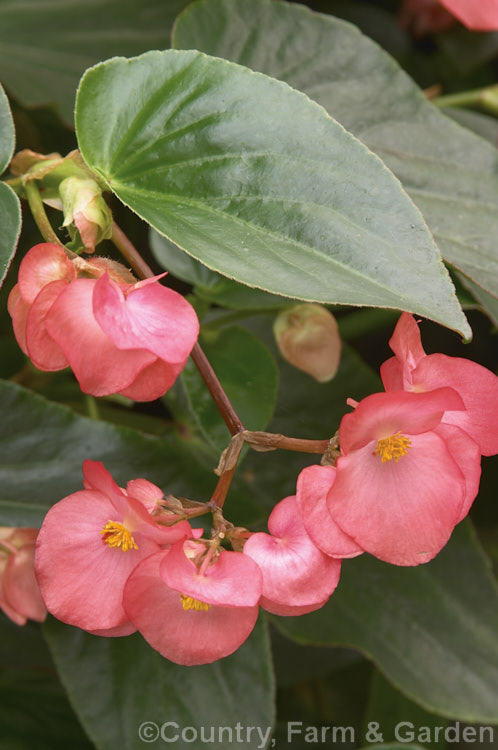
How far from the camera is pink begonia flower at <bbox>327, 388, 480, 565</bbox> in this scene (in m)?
0.35

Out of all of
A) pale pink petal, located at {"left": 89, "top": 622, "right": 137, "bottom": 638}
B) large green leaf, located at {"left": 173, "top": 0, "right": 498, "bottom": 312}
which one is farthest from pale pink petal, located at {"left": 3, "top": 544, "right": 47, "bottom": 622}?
large green leaf, located at {"left": 173, "top": 0, "right": 498, "bottom": 312}

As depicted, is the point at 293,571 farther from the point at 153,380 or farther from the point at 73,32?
the point at 73,32

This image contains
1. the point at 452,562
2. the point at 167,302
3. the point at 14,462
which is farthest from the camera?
the point at 452,562

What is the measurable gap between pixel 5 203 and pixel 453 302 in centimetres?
23

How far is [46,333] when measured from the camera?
35 centimetres

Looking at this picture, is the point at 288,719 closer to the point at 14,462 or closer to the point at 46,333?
the point at 14,462

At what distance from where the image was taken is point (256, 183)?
39cm

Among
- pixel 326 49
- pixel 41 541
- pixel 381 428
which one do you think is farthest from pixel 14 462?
pixel 326 49

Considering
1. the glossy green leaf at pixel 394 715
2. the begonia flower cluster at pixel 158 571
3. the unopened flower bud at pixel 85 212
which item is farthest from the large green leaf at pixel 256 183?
the glossy green leaf at pixel 394 715

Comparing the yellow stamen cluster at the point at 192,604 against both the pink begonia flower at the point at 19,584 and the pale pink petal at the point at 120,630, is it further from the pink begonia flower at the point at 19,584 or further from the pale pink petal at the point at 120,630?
the pink begonia flower at the point at 19,584

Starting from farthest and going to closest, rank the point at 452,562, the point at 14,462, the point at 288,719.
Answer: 1. the point at 288,719
2. the point at 452,562
3. the point at 14,462

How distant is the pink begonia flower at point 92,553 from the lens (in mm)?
368

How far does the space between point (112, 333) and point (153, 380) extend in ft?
0.10

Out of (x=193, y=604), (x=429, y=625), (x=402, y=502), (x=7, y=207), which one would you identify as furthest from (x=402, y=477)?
(x=429, y=625)
